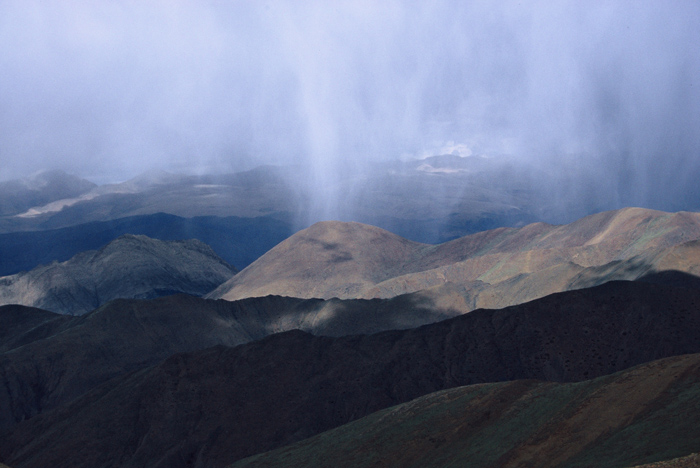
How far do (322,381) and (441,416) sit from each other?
2430cm

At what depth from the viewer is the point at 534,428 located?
3400 cm

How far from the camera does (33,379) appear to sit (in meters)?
80.8

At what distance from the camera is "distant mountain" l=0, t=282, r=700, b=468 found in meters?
57.7

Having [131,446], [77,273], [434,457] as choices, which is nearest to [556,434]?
[434,457]

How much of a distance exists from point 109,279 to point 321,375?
126 m

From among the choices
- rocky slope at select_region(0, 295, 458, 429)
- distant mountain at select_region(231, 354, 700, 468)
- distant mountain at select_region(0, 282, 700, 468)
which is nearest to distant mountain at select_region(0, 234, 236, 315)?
rocky slope at select_region(0, 295, 458, 429)

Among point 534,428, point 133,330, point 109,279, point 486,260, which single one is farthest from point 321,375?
point 109,279

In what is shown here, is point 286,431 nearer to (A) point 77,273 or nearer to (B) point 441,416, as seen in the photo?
(B) point 441,416

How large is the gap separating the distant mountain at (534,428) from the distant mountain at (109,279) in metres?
131

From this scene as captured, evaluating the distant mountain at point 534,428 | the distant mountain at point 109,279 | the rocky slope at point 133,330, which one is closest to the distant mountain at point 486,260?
the distant mountain at point 109,279

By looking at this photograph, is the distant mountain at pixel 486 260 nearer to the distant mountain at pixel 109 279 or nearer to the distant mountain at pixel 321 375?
the distant mountain at pixel 109 279

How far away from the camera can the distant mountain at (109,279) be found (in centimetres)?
16716

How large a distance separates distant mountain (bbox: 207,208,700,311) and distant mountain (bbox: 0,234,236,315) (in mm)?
18853

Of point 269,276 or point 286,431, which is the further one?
point 269,276
